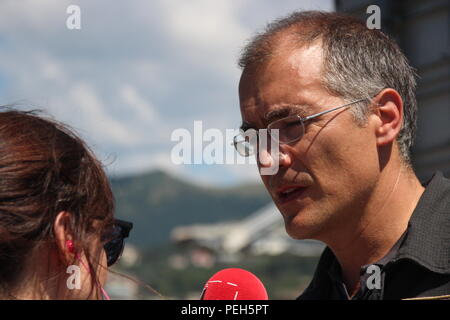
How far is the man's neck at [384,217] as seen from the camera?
3.11 meters

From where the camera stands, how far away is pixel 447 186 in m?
3.09

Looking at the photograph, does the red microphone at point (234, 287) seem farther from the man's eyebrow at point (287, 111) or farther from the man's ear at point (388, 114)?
the man's ear at point (388, 114)

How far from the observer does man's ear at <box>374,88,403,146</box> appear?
123 inches

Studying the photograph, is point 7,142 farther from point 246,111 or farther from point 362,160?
point 362,160

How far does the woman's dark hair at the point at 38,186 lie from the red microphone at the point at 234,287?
60 cm

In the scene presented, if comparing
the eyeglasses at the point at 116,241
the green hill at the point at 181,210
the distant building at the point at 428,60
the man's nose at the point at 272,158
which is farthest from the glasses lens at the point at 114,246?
the green hill at the point at 181,210

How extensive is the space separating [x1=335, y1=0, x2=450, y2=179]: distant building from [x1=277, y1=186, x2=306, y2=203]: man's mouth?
6178 mm

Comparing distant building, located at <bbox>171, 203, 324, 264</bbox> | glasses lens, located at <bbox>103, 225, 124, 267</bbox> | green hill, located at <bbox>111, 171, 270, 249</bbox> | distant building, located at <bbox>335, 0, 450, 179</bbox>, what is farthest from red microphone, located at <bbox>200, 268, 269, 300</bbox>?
green hill, located at <bbox>111, 171, 270, 249</bbox>

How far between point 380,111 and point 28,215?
1567mm

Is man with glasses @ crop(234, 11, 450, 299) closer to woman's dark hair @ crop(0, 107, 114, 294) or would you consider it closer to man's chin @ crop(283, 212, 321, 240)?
man's chin @ crop(283, 212, 321, 240)

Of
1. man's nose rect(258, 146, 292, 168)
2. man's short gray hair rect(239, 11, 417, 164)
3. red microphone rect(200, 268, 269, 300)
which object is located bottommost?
red microphone rect(200, 268, 269, 300)

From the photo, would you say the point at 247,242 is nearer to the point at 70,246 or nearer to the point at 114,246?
the point at 114,246

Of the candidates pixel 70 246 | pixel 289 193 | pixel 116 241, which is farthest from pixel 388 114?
pixel 70 246

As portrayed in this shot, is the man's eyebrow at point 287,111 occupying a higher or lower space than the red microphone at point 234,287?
higher
